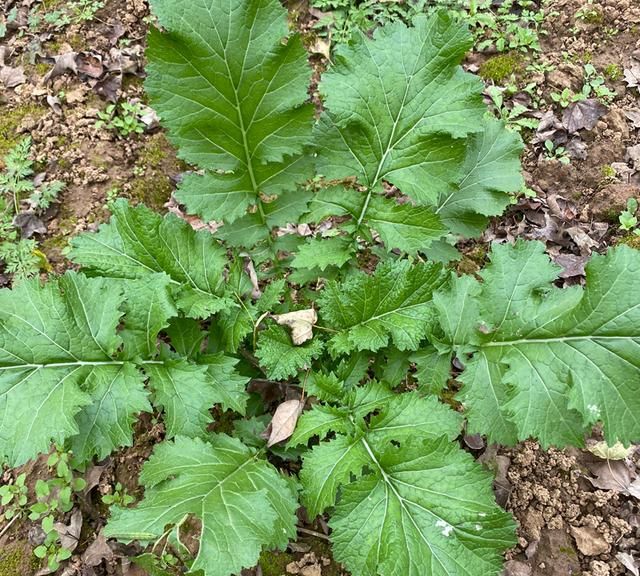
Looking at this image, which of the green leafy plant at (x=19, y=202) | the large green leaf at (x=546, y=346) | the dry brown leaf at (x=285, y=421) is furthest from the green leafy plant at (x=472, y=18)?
the dry brown leaf at (x=285, y=421)

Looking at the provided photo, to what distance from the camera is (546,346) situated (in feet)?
8.03

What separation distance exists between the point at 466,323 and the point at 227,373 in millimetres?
1106

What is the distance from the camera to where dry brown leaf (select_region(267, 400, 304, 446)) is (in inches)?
112

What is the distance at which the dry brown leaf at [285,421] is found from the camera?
2850mm

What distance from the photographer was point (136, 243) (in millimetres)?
2766

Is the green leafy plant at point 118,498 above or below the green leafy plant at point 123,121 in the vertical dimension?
below

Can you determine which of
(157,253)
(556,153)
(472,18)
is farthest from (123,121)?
(556,153)

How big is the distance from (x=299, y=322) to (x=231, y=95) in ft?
3.70

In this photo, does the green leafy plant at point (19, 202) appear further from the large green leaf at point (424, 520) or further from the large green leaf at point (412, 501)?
the large green leaf at point (424, 520)

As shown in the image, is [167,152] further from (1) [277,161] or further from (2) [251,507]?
(2) [251,507]

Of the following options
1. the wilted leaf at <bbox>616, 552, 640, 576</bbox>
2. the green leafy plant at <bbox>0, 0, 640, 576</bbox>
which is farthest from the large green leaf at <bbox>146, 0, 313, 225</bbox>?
the wilted leaf at <bbox>616, 552, 640, 576</bbox>

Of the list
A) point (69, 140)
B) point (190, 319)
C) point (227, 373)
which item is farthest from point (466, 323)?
point (69, 140)

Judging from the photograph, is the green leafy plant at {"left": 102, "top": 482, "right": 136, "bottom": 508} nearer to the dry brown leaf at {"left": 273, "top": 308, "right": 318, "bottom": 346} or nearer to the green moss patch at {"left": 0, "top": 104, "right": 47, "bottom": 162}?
the dry brown leaf at {"left": 273, "top": 308, "right": 318, "bottom": 346}

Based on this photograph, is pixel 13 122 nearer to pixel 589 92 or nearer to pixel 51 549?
pixel 51 549
